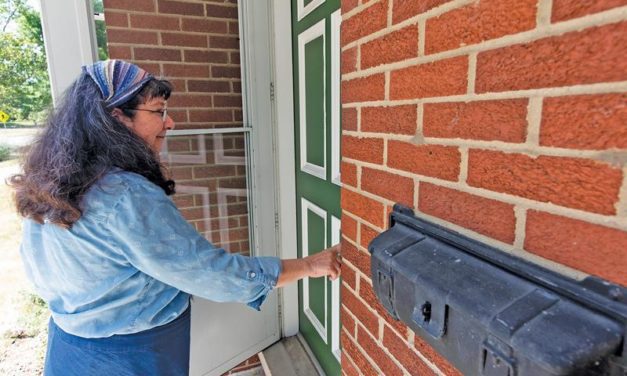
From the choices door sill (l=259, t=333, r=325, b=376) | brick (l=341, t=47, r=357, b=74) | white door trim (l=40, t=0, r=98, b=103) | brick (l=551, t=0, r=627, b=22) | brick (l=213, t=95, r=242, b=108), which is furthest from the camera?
door sill (l=259, t=333, r=325, b=376)

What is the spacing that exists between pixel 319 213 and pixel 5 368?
10.2 ft

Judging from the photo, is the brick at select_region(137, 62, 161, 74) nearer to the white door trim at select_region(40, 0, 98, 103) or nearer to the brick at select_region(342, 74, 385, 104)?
the white door trim at select_region(40, 0, 98, 103)

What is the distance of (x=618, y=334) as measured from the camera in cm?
48

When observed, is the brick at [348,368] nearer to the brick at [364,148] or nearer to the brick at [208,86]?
the brick at [364,148]

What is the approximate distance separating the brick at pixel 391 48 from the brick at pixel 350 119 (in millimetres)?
138

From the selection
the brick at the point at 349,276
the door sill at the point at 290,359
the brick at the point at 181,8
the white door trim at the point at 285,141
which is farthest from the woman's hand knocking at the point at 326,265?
the brick at the point at 181,8

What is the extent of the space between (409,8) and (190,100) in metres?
1.89

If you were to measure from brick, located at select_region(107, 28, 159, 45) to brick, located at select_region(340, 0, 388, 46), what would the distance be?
165cm

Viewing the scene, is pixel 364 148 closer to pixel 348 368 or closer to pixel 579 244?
pixel 579 244

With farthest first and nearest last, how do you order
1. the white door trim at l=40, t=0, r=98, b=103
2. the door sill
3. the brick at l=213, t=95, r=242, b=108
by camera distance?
the door sill
the brick at l=213, t=95, r=242, b=108
the white door trim at l=40, t=0, r=98, b=103

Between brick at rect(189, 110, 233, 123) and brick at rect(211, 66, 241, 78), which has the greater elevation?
brick at rect(211, 66, 241, 78)

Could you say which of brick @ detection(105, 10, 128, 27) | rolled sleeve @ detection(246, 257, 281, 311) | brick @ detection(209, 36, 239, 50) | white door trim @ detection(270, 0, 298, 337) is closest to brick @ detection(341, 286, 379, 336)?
rolled sleeve @ detection(246, 257, 281, 311)

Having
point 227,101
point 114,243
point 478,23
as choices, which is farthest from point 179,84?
point 478,23

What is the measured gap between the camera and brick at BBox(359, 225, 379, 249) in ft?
3.49
